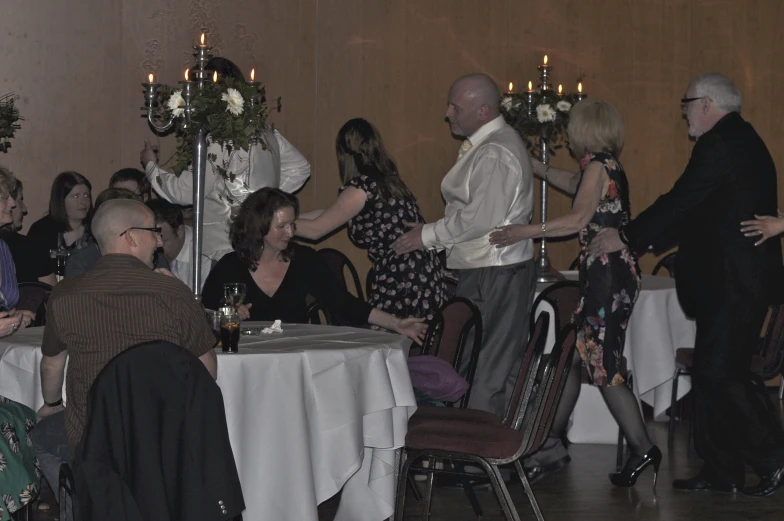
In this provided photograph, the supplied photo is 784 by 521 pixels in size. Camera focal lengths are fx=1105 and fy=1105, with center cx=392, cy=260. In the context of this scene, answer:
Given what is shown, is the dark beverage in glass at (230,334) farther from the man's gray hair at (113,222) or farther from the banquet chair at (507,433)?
the banquet chair at (507,433)

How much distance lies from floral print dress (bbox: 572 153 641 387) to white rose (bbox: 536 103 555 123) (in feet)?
4.56

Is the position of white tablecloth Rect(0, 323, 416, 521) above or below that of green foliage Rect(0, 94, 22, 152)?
below

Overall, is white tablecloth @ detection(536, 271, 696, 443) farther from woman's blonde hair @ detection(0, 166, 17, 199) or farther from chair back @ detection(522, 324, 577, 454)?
woman's blonde hair @ detection(0, 166, 17, 199)

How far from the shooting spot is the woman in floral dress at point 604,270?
502cm

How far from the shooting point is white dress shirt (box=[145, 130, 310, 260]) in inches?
218

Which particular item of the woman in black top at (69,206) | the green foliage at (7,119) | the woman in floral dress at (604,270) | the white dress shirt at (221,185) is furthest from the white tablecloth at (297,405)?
the green foliage at (7,119)

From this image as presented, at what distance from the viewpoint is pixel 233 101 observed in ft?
13.5

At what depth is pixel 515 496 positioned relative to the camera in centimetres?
494

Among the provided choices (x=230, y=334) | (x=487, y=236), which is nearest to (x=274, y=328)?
(x=230, y=334)

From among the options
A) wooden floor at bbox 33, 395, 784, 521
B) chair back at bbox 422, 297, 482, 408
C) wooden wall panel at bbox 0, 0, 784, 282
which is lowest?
wooden floor at bbox 33, 395, 784, 521

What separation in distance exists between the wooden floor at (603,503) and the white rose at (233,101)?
174cm

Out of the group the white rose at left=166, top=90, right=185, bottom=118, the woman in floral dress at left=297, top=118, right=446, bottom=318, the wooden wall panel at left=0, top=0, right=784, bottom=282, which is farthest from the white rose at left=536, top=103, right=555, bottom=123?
the white rose at left=166, top=90, right=185, bottom=118

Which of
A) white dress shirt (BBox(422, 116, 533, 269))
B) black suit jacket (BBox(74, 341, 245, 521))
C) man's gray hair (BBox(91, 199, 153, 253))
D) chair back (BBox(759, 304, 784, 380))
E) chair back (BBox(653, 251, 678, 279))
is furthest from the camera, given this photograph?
chair back (BBox(653, 251, 678, 279))

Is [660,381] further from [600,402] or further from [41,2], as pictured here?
[41,2]
